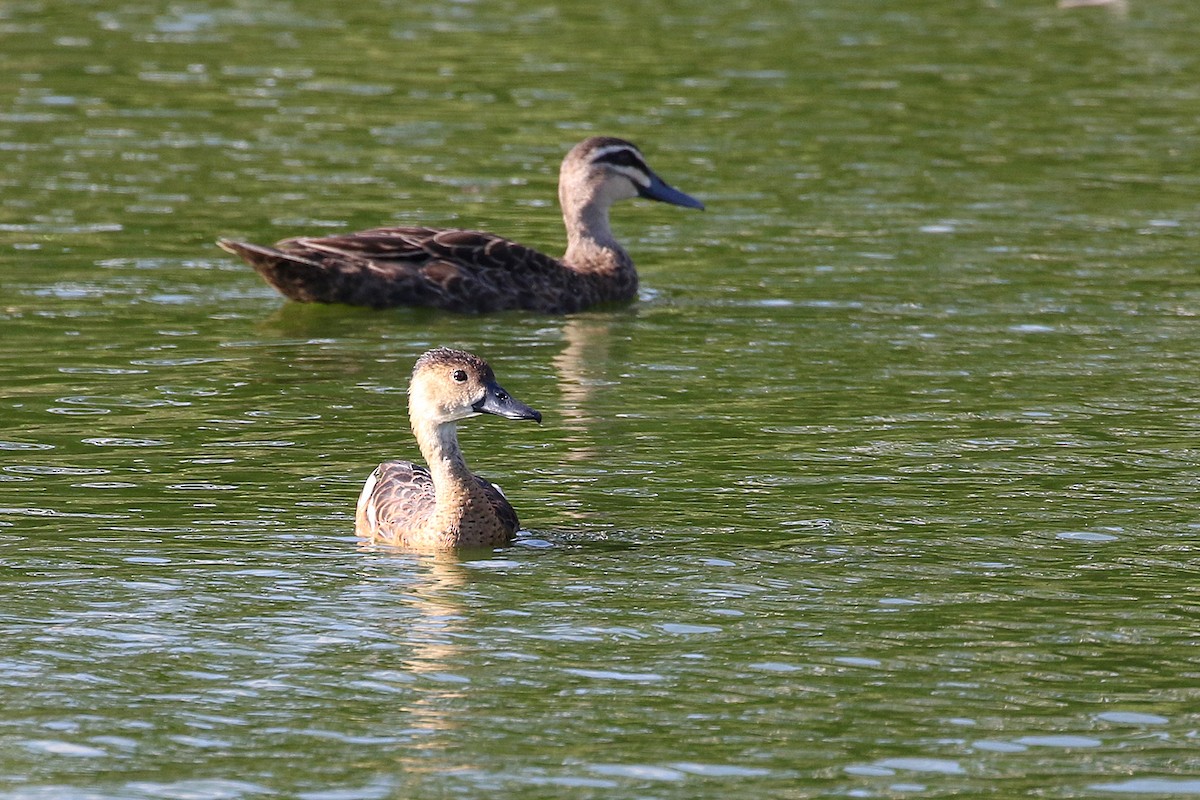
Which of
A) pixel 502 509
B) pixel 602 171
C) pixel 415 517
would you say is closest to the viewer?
pixel 502 509

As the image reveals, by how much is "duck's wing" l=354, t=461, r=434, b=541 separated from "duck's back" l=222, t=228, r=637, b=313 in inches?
214

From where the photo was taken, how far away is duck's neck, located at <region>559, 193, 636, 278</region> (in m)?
18.3

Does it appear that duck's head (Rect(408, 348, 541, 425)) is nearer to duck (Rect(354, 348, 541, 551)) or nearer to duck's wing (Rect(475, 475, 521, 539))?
duck (Rect(354, 348, 541, 551))

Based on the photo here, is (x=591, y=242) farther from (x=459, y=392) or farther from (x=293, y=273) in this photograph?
(x=459, y=392)

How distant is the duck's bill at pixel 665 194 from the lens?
19172 mm

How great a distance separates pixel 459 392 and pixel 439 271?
601 centimetres

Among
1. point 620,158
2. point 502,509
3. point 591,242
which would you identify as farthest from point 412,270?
point 502,509

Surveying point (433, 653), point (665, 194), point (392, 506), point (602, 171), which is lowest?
A: point (433, 653)

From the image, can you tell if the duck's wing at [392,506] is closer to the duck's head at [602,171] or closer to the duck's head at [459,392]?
the duck's head at [459,392]

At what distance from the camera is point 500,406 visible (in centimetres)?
1170

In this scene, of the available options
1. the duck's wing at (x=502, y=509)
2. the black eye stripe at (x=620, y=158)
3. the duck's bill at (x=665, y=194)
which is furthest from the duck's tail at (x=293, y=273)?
the duck's wing at (x=502, y=509)

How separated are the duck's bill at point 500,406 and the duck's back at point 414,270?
5703 millimetres

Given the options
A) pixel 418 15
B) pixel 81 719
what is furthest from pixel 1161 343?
pixel 418 15

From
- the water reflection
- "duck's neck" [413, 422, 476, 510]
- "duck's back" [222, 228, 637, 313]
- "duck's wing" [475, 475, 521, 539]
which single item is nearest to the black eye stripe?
"duck's back" [222, 228, 637, 313]
